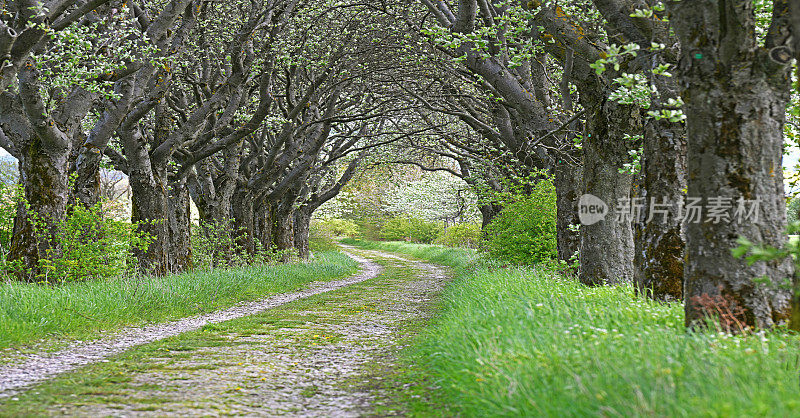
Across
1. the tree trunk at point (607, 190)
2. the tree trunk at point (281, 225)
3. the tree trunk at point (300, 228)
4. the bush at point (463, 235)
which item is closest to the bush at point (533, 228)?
the tree trunk at point (607, 190)

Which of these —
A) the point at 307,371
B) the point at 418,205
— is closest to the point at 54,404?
the point at 307,371

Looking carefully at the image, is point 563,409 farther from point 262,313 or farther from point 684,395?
point 262,313

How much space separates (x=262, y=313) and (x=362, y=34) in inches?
359

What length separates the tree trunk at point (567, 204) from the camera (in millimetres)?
11234

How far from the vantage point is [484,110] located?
58.5ft

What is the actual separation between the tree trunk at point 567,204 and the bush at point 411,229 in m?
39.4

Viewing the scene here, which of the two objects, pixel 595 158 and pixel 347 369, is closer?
pixel 347 369

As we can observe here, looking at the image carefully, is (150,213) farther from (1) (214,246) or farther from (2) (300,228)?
(2) (300,228)

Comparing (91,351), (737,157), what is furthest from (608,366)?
(91,351)

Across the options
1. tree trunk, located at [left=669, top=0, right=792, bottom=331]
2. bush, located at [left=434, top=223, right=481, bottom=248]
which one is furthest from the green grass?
bush, located at [left=434, top=223, right=481, bottom=248]

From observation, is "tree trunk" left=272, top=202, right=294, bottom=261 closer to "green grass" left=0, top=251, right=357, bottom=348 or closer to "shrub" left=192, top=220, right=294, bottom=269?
"shrub" left=192, top=220, right=294, bottom=269

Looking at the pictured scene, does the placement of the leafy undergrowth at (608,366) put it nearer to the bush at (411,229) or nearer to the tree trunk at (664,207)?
the tree trunk at (664,207)

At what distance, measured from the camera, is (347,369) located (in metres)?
5.66

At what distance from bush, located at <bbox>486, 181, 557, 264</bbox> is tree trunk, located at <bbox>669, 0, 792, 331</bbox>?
8.46m
